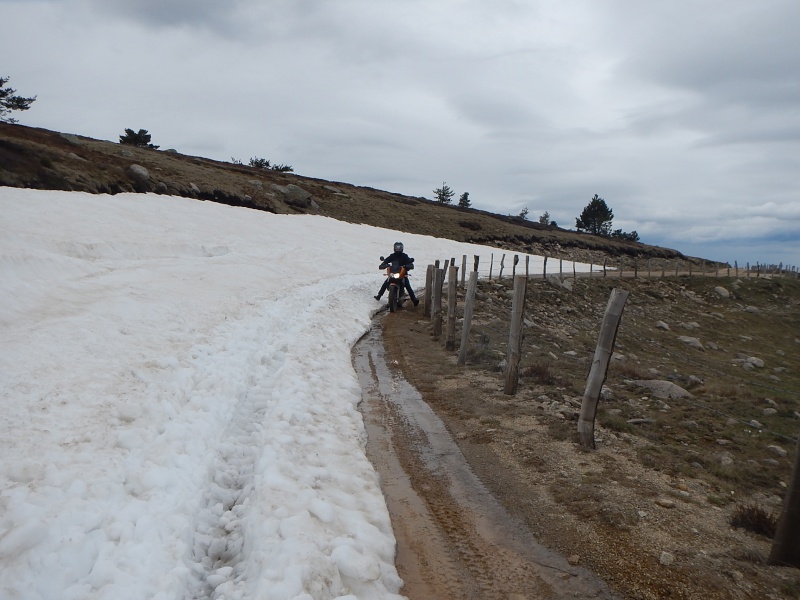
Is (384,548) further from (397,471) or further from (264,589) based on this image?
(397,471)

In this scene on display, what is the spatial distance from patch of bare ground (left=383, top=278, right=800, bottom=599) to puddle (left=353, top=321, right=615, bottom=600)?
198mm

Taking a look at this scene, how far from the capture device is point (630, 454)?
697 centimetres

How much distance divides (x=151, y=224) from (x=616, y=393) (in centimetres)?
2110

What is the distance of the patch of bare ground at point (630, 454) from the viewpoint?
182 inches

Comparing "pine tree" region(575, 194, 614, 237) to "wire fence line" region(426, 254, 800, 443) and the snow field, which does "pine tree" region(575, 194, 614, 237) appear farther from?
the snow field

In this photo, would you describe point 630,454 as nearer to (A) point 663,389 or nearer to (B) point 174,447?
(A) point 663,389

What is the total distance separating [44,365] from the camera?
6.88m

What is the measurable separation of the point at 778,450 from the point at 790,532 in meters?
3.68

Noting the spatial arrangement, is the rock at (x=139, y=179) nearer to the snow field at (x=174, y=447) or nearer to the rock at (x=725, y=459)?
the snow field at (x=174, y=447)

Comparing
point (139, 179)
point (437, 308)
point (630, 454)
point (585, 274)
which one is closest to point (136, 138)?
point (139, 179)

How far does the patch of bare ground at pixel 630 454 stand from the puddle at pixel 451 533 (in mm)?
198

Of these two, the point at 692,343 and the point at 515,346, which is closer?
the point at 515,346

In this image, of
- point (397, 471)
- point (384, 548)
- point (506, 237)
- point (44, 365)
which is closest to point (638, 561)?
point (384, 548)

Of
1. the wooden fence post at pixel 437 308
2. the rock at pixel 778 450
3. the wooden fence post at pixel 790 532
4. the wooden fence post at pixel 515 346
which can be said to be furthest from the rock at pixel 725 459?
the wooden fence post at pixel 437 308
